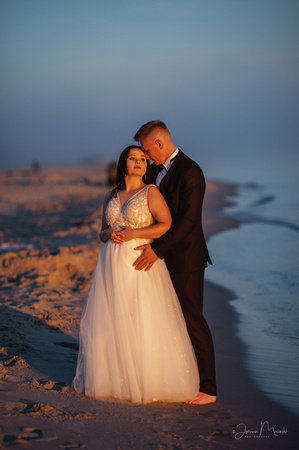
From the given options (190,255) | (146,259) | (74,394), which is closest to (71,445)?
(74,394)

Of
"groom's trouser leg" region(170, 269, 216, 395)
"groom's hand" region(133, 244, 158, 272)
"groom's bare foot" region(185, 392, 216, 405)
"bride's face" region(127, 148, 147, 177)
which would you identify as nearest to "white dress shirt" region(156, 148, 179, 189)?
"bride's face" region(127, 148, 147, 177)

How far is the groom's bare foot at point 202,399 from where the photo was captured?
13.8ft

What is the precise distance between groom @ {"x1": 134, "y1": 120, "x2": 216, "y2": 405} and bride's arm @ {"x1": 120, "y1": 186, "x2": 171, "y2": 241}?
6 cm

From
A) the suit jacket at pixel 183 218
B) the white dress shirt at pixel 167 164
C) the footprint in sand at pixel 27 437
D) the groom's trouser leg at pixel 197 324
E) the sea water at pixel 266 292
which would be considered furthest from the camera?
the sea water at pixel 266 292

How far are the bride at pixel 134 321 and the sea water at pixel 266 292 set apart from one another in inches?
37.9

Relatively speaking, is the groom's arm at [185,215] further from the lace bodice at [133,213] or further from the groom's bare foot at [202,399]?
the groom's bare foot at [202,399]

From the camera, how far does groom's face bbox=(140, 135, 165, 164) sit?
437 centimetres

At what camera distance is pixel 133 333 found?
4.12 metres

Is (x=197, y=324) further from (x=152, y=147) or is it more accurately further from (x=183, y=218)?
(x=152, y=147)

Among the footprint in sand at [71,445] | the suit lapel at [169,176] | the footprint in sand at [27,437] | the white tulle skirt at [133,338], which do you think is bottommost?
the footprint in sand at [71,445]

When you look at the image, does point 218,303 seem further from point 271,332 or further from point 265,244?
point 265,244

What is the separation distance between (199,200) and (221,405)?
1.61 metres

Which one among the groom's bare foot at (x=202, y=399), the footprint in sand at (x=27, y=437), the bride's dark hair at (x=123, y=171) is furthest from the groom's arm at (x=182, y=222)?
the footprint in sand at (x=27, y=437)

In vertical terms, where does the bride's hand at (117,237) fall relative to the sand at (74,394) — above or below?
above
